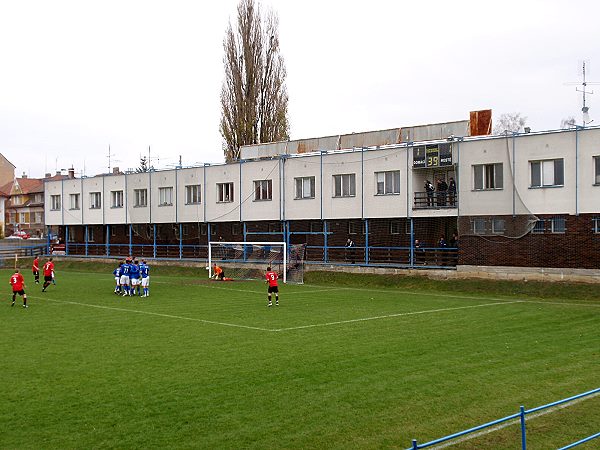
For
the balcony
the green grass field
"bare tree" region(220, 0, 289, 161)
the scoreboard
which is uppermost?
"bare tree" region(220, 0, 289, 161)

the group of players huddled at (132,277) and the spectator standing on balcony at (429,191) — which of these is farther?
the spectator standing on balcony at (429,191)

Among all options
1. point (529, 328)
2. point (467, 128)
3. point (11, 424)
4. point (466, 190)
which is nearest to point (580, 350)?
point (529, 328)

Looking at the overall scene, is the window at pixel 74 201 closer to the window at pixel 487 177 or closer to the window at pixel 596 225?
the window at pixel 487 177

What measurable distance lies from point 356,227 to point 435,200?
A: 8.15 metres

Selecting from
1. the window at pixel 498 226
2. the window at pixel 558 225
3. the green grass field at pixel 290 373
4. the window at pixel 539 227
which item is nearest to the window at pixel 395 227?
the window at pixel 498 226

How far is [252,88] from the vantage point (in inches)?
2591

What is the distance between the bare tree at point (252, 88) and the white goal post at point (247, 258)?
15.3 metres

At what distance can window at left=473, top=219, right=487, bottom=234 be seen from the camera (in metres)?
41.8

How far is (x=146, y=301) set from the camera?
3434cm

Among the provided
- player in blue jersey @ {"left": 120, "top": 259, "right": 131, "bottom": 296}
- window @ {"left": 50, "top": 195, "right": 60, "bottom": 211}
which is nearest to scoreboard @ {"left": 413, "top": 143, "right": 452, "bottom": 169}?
player in blue jersey @ {"left": 120, "top": 259, "right": 131, "bottom": 296}

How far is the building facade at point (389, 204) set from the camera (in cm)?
3875

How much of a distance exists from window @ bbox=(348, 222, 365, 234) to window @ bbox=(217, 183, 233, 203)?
10.9 m

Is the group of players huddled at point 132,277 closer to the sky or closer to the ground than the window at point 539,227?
closer to the ground

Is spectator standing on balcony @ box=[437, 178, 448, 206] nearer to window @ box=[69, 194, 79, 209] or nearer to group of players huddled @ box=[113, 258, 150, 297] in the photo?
group of players huddled @ box=[113, 258, 150, 297]
